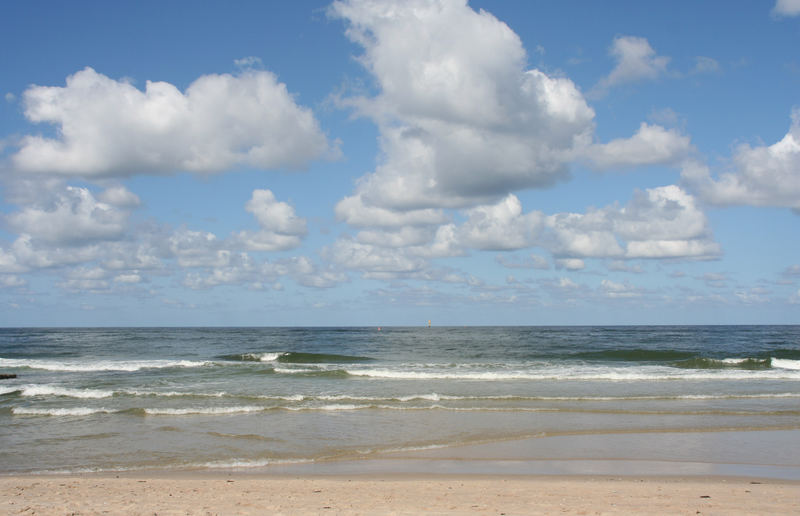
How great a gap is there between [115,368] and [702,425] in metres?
32.7

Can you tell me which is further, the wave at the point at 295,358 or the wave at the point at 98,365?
the wave at the point at 295,358

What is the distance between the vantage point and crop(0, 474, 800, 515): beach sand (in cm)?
816

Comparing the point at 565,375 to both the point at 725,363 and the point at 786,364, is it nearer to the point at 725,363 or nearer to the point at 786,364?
the point at 725,363

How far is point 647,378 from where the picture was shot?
88.7ft

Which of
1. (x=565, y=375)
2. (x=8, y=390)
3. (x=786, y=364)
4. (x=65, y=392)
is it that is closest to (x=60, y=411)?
(x=65, y=392)

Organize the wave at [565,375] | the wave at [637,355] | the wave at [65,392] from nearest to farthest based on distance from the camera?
1. the wave at [65,392]
2. the wave at [565,375]
3. the wave at [637,355]

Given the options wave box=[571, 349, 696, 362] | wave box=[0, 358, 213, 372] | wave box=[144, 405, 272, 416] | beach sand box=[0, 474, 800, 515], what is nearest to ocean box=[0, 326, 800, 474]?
wave box=[144, 405, 272, 416]

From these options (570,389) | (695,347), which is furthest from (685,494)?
(695,347)

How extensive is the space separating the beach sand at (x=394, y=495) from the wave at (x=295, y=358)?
3427 centimetres

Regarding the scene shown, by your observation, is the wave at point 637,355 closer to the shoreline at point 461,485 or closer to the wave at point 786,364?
the wave at point 786,364

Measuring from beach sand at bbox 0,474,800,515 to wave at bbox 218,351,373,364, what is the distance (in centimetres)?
3427

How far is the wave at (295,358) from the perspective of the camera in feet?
148

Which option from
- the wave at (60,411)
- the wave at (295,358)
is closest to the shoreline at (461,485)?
the wave at (60,411)

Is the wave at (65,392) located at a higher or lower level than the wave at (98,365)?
higher
